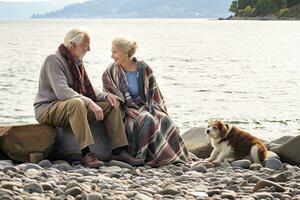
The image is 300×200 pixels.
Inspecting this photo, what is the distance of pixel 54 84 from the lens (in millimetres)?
9273

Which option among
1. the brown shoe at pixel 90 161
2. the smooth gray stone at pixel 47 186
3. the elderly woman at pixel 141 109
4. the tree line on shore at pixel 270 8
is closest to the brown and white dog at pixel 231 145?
the elderly woman at pixel 141 109

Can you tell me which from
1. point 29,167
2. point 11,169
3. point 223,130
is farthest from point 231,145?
point 11,169

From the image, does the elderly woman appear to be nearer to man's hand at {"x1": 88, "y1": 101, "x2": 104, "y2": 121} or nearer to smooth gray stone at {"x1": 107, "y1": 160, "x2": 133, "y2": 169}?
smooth gray stone at {"x1": 107, "y1": 160, "x2": 133, "y2": 169}

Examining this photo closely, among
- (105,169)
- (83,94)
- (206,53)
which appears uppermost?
(83,94)

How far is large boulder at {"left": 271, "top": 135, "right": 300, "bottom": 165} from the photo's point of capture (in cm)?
1060

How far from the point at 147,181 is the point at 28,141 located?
207 cm

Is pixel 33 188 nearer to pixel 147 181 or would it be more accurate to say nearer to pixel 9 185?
pixel 9 185

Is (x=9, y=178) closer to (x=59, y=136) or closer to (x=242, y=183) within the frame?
(x=59, y=136)

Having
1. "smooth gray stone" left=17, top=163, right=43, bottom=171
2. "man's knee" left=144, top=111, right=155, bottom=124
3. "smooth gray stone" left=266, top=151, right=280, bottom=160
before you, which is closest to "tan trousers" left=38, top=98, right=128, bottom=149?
"man's knee" left=144, top=111, right=155, bottom=124

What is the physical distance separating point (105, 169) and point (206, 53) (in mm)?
43510

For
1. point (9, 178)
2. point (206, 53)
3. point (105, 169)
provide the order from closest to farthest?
1. point (9, 178)
2. point (105, 169)
3. point (206, 53)

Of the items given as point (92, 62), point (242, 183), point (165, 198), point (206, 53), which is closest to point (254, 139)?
point (242, 183)

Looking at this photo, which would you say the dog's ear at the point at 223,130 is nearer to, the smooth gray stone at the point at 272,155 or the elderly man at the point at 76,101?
the smooth gray stone at the point at 272,155

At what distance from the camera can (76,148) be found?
971cm
